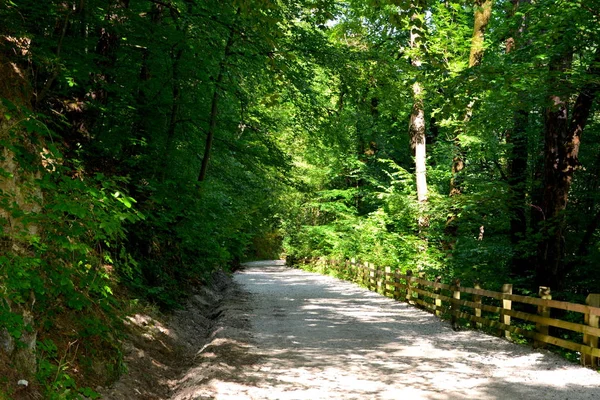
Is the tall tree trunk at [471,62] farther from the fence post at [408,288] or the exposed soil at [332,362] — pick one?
the exposed soil at [332,362]

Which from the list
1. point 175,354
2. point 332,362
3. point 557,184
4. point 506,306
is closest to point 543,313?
point 506,306

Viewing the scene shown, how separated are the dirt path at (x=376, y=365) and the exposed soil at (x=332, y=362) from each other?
14 millimetres

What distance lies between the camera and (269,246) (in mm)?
66875

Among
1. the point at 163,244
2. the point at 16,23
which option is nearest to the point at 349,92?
→ the point at 163,244

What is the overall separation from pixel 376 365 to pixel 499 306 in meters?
7.84

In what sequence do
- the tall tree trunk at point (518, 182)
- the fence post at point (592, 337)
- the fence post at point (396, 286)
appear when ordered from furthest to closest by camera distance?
the fence post at point (396, 286) < the tall tree trunk at point (518, 182) < the fence post at point (592, 337)

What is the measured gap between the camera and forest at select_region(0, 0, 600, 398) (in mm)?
5195

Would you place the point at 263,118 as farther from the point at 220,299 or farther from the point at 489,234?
the point at 489,234

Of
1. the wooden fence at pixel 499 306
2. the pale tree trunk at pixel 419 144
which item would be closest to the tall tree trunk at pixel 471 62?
the pale tree trunk at pixel 419 144

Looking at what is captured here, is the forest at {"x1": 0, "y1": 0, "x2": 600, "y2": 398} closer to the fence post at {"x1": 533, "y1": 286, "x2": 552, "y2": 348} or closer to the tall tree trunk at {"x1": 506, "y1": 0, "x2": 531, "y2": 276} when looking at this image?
the tall tree trunk at {"x1": 506, "y1": 0, "x2": 531, "y2": 276}

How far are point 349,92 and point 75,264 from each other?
7.74 meters

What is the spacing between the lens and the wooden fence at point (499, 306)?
306 inches

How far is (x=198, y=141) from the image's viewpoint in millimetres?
14031

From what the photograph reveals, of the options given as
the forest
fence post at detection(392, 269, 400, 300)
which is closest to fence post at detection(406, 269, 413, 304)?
fence post at detection(392, 269, 400, 300)
